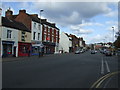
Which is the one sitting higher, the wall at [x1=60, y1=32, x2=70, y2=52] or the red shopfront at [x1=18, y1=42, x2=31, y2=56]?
the wall at [x1=60, y1=32, x2=70, y2=52]

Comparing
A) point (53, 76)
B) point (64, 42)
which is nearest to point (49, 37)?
point (64, 42)

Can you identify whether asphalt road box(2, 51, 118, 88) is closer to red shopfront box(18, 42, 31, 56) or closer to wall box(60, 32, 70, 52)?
red shopfront box(18, 42, 31, 56)

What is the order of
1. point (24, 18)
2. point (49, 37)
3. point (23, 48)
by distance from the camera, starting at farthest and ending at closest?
1. point (49, 37)
2. point (24, 18)
3. point (23, 48)

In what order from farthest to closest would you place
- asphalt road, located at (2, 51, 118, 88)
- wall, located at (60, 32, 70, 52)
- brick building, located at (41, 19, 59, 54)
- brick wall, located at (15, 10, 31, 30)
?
wall, located at (60, 32, 70, 52), brick building, located at (41, 19, 59, 54), brick wall, located at (15, 10, 31, 30), asphalt road, located at (2, 51, 118, 88)

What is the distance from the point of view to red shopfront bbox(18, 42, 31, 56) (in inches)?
1415

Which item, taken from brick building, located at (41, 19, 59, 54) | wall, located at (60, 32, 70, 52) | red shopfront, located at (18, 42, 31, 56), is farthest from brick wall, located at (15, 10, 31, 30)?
wall, located at (60, 32, 70, 52)

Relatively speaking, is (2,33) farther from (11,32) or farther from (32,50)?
(32,50)

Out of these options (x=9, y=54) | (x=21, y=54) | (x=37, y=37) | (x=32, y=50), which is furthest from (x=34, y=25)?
(x=9, y=54)

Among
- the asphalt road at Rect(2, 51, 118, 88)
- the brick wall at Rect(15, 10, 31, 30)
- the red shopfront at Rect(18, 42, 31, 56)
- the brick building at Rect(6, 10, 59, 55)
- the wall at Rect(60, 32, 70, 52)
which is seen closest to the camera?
the asphalt road at Rect(2, 51, 118, 88)

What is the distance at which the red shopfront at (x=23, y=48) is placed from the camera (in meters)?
36.0

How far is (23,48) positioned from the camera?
123 feet

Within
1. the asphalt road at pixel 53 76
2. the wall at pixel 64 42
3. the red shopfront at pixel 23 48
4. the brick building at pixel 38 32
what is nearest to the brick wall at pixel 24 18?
the brick building at pixel 38 32

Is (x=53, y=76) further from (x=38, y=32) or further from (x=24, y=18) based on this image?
(x=38, y=32)

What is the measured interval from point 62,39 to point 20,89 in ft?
249
